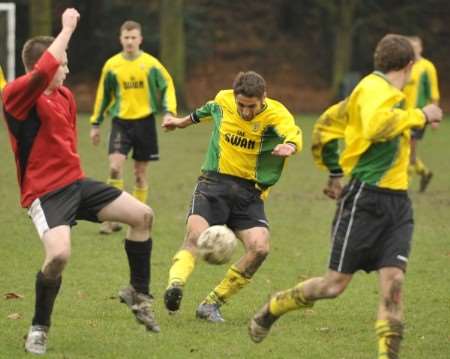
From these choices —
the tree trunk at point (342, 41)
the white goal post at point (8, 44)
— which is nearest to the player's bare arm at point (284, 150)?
the white goal post at point (8, 44)

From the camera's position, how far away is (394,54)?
20.7ft

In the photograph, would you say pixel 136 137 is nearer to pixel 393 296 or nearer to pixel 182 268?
pixel 182 268

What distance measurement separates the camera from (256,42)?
127ft

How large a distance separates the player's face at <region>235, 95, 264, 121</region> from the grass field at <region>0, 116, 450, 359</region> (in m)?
1.41

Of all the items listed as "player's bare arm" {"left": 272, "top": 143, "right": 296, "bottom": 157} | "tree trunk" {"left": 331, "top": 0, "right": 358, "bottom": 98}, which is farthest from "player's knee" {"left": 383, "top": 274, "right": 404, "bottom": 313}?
"tree trunk" {"left": 331, "top": 0, "right": 358, "bottom": 98}

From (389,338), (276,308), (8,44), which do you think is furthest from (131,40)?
(8,44)

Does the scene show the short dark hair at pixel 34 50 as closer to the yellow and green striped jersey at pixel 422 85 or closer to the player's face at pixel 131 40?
the player's face at pixel 131 40

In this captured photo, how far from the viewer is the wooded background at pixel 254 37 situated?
3328cm

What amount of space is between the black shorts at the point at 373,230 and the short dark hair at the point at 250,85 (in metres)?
1.41

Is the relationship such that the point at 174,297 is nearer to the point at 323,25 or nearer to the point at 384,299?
the point at 384,299

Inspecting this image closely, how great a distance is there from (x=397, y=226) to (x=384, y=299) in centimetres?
41

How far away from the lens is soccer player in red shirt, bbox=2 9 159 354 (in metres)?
6.61

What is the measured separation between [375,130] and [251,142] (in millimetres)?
1951

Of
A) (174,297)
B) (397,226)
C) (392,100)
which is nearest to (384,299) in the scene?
(397,226)
